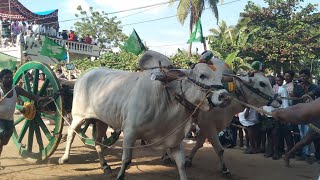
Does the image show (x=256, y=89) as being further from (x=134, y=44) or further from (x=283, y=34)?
(x=283, y=34)

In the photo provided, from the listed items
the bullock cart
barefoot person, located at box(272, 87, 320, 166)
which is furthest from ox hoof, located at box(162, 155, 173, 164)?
barefoot person, located at box(272, 87, 320, 166)

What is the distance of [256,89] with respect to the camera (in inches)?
249

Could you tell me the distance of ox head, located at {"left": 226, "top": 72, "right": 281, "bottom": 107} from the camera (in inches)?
247

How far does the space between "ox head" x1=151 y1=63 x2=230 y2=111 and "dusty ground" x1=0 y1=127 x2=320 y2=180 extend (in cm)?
183

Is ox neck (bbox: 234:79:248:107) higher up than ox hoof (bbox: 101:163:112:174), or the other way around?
ox neck (bbox: 234:79:248:107)

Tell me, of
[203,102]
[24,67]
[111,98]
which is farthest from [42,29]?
[203,102]

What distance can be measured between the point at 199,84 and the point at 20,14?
26.3 m

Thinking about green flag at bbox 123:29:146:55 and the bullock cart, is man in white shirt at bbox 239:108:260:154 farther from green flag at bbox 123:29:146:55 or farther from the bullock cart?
green flag at bbox 123:29:146:55

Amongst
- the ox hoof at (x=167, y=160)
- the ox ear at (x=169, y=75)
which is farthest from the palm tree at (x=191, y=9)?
the ox ear at (x=169, y=75)

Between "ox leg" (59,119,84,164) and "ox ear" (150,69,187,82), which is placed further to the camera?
"ox leg" (59,119,84,164)

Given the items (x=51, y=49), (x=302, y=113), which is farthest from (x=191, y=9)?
(x=302, y=113)

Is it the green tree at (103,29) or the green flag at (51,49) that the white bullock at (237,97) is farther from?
the green tree at (103,29)

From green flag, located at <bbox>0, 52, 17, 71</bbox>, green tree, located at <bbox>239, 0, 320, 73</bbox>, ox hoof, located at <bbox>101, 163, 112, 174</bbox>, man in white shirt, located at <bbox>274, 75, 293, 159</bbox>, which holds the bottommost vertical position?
ox hoof, located at <bbox>101, 163, 112, 174</bbox>

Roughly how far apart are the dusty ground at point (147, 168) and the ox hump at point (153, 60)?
178cm
